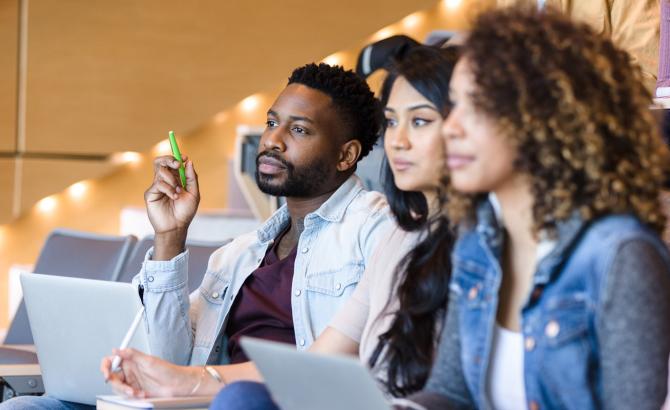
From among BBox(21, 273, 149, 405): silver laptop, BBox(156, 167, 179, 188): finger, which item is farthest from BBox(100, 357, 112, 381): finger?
BBox(156, 167, 179, 188): finger

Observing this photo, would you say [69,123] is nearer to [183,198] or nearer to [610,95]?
[183,198]

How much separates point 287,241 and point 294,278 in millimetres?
198

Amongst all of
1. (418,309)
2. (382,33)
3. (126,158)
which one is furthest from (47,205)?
(418,309)

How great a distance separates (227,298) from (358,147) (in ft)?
1.46

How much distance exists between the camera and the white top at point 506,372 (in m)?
1.54

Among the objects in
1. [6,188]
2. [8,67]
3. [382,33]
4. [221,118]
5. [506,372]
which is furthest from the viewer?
[382,33]

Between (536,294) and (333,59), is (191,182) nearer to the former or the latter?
(536,294)

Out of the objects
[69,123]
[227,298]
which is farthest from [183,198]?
[69,123]

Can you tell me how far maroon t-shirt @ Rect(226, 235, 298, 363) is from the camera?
7.95 ft

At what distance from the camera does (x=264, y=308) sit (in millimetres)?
2449

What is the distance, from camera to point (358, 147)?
2592mm

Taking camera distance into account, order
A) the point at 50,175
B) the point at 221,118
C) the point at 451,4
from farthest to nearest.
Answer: the point at 451,4
the point at 221,118
the point at 50,175

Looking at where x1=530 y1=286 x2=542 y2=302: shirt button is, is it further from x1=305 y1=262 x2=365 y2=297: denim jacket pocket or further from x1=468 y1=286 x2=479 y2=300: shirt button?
x1=305 y1=262 x2=365 y2=297: denim jacket pocket

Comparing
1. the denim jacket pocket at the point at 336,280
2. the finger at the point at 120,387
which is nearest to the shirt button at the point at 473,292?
the finger at the point at 120,387
